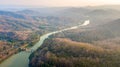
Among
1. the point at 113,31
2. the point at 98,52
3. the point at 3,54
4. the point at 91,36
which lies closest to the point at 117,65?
the point at 98,52

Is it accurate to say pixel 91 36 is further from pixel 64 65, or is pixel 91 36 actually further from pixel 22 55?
pixel 64 65

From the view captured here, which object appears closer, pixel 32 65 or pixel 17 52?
pixel 32 65

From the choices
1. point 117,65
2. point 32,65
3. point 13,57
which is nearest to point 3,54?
point 13,57

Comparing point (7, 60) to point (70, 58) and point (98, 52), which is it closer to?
point (70, 58)

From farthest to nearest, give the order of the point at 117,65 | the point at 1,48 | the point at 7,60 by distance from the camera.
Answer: the point at 1,48 < the point at 7,60 < the point at 117,65

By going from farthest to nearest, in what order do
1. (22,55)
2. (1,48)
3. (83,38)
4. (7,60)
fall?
(83,38) → (1,48) → (22,55) → (7,60)

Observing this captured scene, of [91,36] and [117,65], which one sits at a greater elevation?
[117,65]

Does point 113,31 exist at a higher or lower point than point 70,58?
lower

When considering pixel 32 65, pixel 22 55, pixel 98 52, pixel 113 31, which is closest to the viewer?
pixel 32 65

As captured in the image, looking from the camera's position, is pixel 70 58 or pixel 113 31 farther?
pixel 113 31
